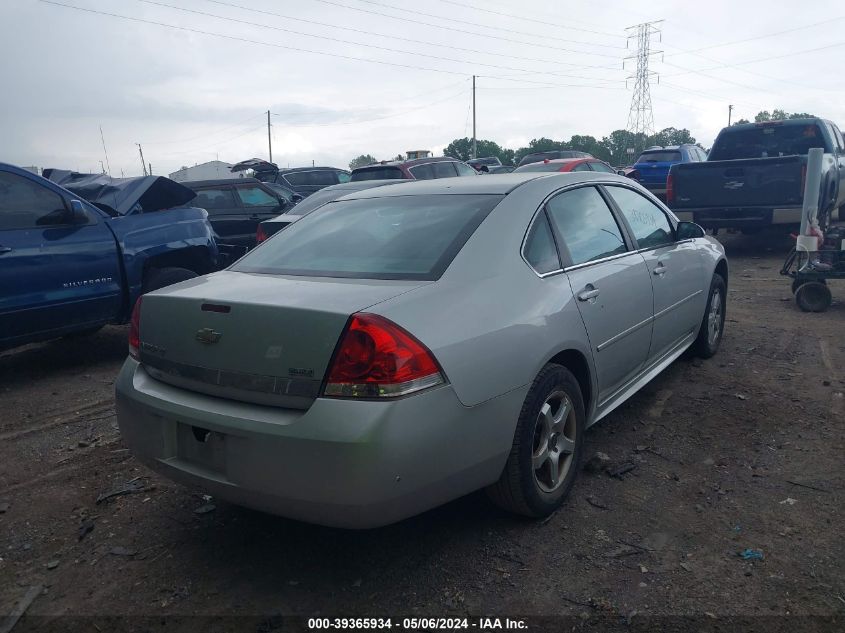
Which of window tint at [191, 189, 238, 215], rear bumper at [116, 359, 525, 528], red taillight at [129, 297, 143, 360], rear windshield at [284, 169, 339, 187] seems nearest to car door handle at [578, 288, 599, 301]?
rear bumper at [116, 359, 525, 528]

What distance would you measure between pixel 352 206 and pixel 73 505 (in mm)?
2131

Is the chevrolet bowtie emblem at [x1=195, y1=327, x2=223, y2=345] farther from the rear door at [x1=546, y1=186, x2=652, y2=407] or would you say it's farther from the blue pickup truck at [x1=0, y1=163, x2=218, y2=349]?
the blue pickup truck at [x1=0, y1=163, x2=218, y2=349]

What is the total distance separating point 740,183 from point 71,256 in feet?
29.8

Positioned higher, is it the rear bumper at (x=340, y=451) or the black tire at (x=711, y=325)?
the rear bumper at (x=340, y=451)

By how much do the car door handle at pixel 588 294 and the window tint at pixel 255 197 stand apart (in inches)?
355

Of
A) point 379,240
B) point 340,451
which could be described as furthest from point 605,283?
point 340,451

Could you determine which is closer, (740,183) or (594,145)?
(740,183)

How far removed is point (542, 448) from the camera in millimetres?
3148

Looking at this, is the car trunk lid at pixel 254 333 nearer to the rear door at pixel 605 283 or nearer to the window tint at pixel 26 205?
the rear door at pixel 605 283

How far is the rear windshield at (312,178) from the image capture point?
20719 millimetres

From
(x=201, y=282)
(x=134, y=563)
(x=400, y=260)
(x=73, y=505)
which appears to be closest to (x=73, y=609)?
(x=134, y=563)

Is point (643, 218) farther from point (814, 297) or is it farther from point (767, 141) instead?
point (767, 141)

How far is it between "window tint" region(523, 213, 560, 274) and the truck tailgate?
314 inches

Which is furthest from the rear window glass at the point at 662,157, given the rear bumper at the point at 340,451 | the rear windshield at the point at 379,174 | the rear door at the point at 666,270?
the rear bumper at the point at 340,451
